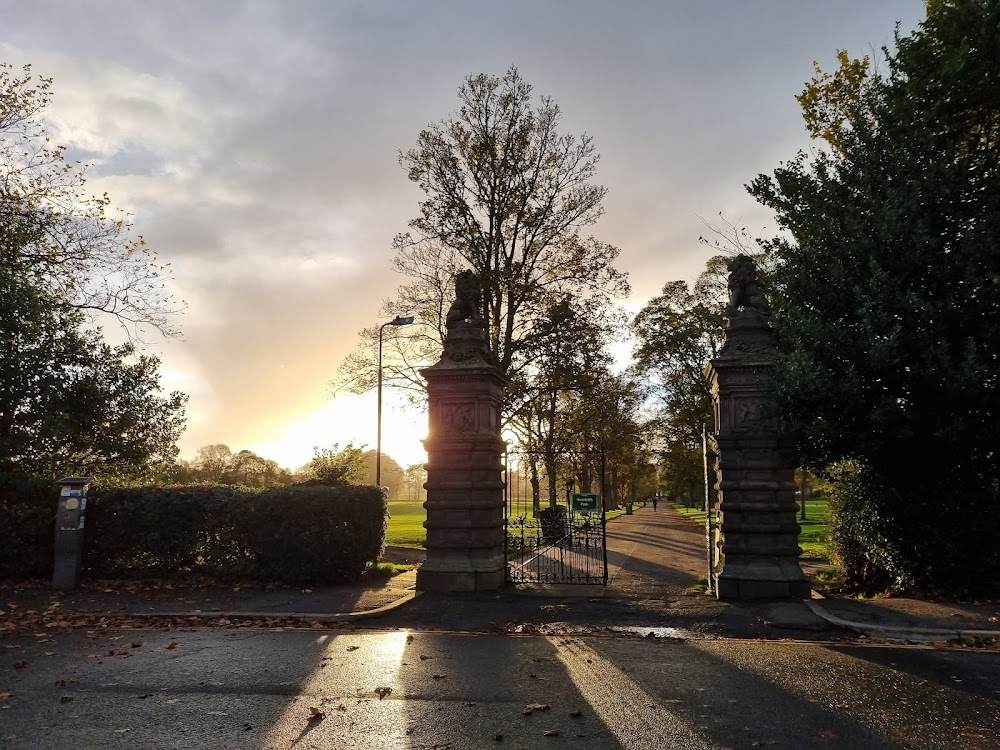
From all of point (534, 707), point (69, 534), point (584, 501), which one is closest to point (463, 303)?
point (584, 501)

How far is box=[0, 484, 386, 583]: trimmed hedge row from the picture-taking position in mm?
12000

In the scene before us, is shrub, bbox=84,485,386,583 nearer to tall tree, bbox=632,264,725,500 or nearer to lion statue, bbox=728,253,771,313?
lion statue, bbox=728,253,771,313

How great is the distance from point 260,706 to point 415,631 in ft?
11.0

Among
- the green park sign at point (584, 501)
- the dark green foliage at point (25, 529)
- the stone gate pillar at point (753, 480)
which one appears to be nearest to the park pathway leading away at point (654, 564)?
the stone gate pillar at point (753, 480)

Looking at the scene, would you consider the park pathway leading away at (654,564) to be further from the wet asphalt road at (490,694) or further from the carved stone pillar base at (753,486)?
the wet asphalt road at (490,694)

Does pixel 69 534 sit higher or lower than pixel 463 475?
lower

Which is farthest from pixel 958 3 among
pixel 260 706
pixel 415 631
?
pixel 260 706

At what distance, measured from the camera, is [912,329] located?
32.3ft

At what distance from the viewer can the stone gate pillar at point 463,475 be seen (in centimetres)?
1121

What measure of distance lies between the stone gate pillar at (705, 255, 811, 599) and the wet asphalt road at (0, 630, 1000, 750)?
2843 millimetres

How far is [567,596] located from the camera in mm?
10727

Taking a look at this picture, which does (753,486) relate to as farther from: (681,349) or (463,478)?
(681,349)

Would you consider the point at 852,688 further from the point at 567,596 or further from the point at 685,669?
the point at 567,596

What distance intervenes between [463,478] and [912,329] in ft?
25.0
